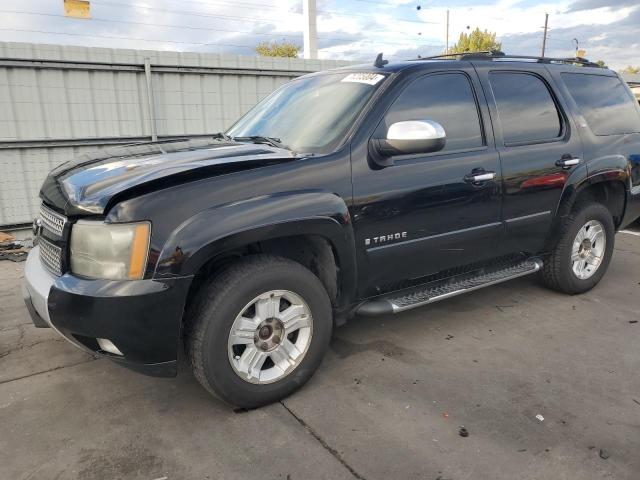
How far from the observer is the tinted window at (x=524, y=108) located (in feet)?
12.4

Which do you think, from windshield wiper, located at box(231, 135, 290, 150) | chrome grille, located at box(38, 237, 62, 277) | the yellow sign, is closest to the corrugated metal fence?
the yellow sign

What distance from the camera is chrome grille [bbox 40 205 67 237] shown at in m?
2.64

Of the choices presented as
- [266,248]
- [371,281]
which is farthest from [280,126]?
[371,281]

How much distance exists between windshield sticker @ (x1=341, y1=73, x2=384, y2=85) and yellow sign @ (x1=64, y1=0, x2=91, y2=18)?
6.71 m

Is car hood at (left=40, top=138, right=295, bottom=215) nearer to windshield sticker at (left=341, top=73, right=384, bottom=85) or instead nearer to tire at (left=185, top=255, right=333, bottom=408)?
tire at (left=185, top=255, right=333, bottom=408)

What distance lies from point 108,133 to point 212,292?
6269 millimetres

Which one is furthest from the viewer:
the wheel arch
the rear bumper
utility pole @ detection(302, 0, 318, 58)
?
utility pole @ detection(302, 0, 318, 58)

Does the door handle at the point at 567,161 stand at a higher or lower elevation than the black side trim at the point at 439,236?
higher

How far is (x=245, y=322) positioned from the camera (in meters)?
2.74

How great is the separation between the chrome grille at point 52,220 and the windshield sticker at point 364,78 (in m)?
2.01

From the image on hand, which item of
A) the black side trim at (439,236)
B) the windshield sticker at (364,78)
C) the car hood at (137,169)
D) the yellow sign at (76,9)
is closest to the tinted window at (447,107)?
the windshield sticker at (364,78)

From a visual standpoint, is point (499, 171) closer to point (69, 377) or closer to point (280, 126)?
point (280, 126)

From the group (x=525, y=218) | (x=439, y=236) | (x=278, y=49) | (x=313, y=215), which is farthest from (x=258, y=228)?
(x=278, y=49)

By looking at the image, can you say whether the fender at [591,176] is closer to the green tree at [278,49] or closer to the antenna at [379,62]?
the antenna at [379,62]
